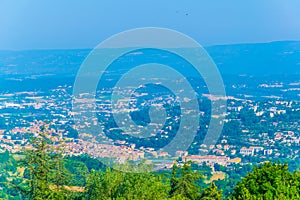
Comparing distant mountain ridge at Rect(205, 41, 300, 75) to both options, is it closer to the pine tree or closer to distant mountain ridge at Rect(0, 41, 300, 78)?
distant mountain ridge at Rect(0, 41, 300, 78)

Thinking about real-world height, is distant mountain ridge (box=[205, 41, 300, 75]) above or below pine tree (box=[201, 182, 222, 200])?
above

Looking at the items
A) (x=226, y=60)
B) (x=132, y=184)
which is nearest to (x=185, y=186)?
(x=132, y=184)

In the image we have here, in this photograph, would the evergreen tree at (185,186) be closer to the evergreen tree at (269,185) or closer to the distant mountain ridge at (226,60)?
the evergreen tree at (269,185)

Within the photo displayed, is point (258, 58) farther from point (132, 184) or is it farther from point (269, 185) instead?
point (269, 185)

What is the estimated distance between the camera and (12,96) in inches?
2052

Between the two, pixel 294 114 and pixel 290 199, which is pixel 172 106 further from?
pixel 290 199

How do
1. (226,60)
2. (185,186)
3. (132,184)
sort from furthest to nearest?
A: 1. (226,60)
2. (185,186)
3. (132,184)

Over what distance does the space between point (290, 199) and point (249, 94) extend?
37.9 m

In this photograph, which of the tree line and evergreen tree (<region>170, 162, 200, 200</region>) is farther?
evergreen tree (<region>170, 162, 200, 200</region>)

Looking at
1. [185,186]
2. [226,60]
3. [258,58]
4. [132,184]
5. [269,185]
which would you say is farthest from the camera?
[258,58]

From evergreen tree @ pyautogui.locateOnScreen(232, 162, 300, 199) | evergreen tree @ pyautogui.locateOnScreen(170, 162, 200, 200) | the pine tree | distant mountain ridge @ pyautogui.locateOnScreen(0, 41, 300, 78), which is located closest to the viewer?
evergreen tree @ pyautogui.locateOnScreen(232, 162, 300, 199)

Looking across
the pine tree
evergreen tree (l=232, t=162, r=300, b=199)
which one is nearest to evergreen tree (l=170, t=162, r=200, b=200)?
the pine tree

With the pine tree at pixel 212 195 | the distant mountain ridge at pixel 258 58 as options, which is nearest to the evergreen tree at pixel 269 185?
the pine tree at pixel 212 195

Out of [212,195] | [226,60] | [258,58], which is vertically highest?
[258,58]
